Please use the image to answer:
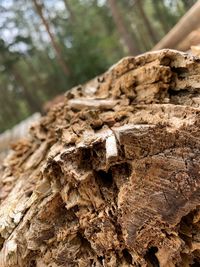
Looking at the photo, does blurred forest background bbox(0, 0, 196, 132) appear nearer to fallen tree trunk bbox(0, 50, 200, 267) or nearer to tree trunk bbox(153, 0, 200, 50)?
tree trunk bbox(153, 0, 200, 50)

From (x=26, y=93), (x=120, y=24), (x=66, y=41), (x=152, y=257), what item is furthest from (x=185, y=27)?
(x=26, y=93)

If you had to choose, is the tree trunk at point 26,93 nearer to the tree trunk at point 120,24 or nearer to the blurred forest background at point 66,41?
the blurred forest background at point 66,41

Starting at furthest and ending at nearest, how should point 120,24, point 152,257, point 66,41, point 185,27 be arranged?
point 66,41, point 120,24, point 185,27, point 152,257

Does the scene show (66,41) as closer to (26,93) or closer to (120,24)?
(26,93)

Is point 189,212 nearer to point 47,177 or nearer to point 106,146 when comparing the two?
point 106,146

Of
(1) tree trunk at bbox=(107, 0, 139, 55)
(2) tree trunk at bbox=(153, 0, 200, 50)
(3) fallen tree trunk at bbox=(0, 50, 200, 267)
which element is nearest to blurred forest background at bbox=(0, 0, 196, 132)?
(1) tree trunk at bbox=(107, 0, 139, 55)
